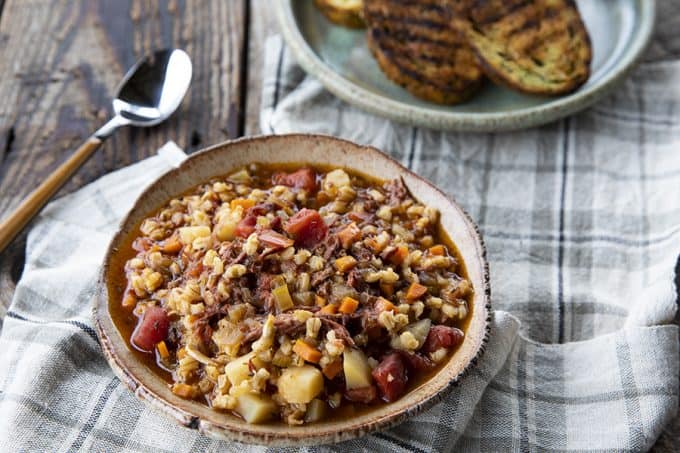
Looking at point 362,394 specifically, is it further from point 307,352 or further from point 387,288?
point 387,288

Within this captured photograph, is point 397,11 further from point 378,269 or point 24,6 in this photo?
point 24,6

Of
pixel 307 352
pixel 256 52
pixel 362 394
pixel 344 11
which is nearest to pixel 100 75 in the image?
pixel 256 52

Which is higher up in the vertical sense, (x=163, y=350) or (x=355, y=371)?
(x=355, y=371)

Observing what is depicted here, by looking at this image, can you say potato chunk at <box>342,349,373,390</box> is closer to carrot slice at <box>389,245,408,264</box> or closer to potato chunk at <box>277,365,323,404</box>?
potato chunk at <box>277,365,323,404</box>

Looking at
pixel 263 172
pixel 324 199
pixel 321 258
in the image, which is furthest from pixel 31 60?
pixel 321 258

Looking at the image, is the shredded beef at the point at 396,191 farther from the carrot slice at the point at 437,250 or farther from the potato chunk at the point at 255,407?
the potato chunk at the point at 255,407

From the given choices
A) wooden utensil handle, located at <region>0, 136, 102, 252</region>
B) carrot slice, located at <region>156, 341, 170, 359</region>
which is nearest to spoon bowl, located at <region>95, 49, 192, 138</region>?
wooden utensil handle, located at <region>0, 136, 102, 252</region>
